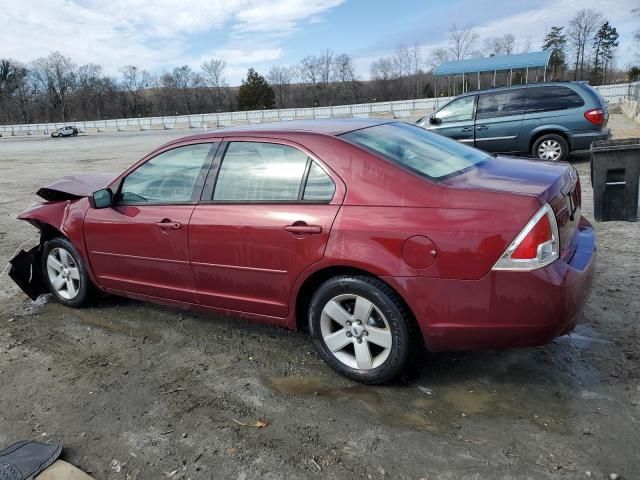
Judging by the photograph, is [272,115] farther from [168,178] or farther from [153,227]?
[153,227]

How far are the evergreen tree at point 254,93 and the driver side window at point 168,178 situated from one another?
81107 mm

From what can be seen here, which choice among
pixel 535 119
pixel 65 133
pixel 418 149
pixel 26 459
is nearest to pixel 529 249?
pixel 418 149

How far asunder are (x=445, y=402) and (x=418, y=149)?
169cm

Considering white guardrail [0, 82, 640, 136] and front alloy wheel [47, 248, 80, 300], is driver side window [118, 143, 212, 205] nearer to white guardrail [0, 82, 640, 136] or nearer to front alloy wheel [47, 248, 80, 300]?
front alloy wheel [47, 248, 80, 300]

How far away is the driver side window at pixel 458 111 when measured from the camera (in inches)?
434

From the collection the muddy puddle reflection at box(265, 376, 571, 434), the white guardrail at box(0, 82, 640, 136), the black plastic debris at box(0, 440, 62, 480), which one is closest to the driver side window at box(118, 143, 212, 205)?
the muddy puddle reflection at box(265, 376, 571, 434)

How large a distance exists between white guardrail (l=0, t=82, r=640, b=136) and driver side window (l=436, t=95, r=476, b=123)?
19.2 meters

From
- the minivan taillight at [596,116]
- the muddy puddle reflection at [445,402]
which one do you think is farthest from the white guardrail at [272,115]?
the muddy puddle reflection at [445,402]

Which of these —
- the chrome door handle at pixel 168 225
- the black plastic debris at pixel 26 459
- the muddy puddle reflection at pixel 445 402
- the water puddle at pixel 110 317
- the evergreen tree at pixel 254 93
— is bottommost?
the black plastic debris at pixel 26 459

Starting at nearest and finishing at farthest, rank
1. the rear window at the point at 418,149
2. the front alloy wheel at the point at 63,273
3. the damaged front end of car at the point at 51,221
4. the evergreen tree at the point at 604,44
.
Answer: the rear window at the point at 418,149, the damaged front end of car at the point at 51,221, the front alloy wheel at the point at 63,273, the evergreen tree at the point at 604,44

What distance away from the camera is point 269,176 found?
11.4 feet

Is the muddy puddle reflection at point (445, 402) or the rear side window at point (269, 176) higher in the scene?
the rear side window at point (269, 176)

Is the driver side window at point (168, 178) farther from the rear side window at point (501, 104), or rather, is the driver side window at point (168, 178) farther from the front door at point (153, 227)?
the rear side window at point (501, 104)

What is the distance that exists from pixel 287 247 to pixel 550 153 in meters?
8.83
